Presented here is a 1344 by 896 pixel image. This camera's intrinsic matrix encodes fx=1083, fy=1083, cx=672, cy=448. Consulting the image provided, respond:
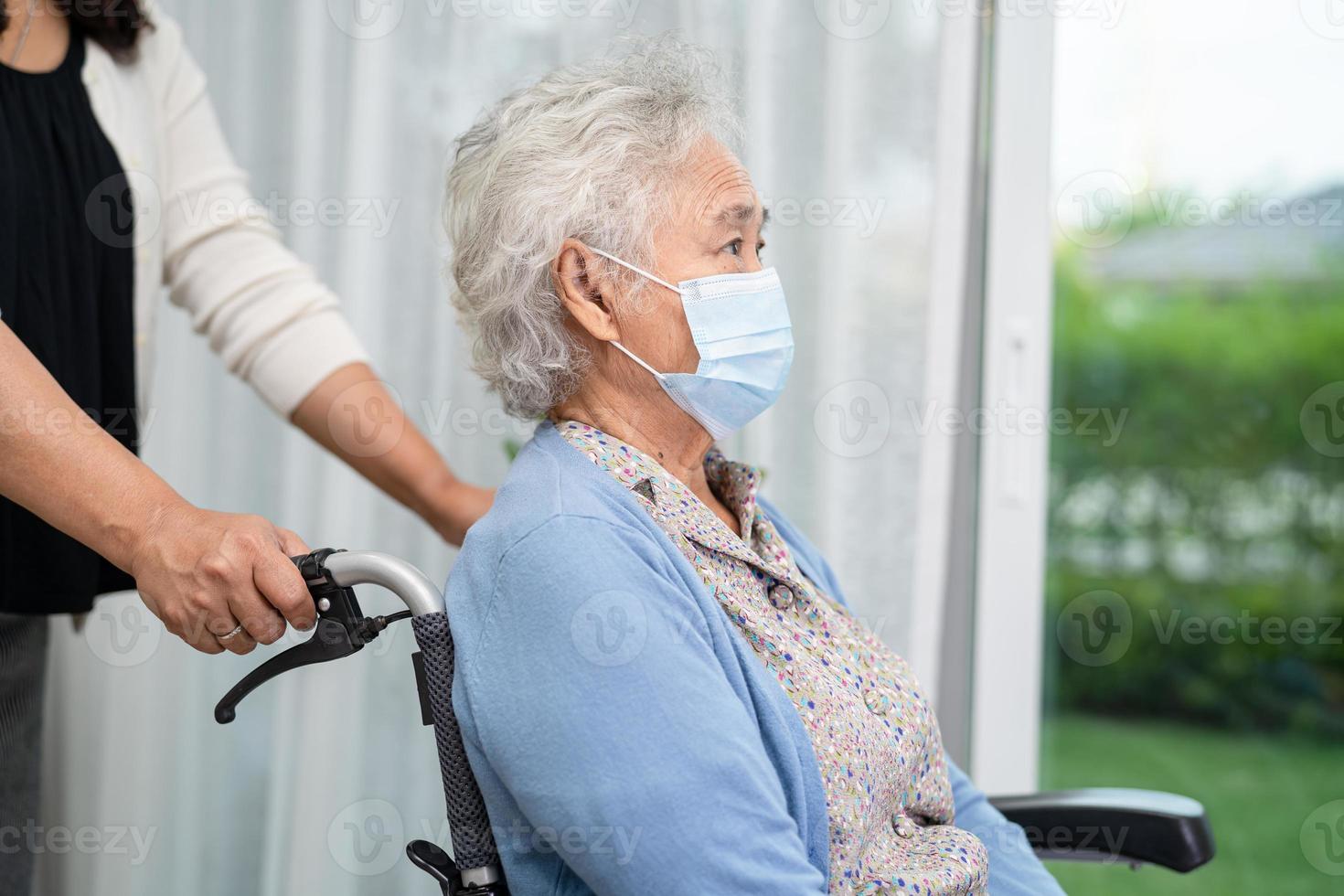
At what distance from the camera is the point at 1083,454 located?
208cm

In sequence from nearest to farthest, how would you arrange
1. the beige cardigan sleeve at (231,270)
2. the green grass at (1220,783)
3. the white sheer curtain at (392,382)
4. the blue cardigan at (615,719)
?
the blue cardigan at (615,719) → the beige cardigan sleeve at (231,270) → the white sheer curtain at (392,382) → the green grass at (1220,783)

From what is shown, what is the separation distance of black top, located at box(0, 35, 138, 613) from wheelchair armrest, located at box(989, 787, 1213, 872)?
1197 millimetres

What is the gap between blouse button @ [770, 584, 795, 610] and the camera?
116 cm

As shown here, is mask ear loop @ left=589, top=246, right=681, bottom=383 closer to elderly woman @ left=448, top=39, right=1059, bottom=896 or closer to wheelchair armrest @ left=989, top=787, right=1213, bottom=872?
elderly woman @ left=448, top=39, right=1059, bottom=896

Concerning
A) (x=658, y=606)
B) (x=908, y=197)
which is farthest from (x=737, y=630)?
(x=908, y=197)

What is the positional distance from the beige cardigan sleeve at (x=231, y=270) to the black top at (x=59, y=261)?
13 cm

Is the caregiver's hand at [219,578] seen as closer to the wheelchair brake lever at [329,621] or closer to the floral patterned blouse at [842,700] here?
the wheelchair brake lever at [329,621]

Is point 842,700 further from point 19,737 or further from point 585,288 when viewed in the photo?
point 19,737

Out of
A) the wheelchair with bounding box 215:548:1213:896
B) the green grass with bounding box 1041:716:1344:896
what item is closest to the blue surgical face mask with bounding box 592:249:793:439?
the wheelchair with bounding box 215:548:1213:896

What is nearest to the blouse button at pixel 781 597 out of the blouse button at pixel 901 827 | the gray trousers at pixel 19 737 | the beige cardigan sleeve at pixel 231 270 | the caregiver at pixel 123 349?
the blouse button at pixel 901 827

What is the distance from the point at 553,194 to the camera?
114 centimetres

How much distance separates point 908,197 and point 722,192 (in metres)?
0.84

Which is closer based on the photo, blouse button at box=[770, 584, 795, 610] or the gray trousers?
blouse button at box=[770, 584, 795, 610]

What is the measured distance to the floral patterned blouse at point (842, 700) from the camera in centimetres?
105
